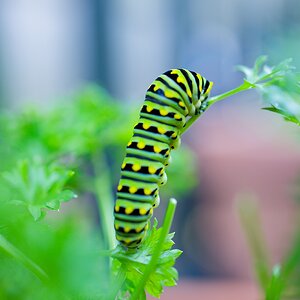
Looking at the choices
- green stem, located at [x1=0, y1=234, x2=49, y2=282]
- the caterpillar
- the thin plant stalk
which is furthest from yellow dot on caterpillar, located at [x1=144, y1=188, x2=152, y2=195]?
the thin plant stalk

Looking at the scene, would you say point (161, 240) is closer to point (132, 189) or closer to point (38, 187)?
point (132, 189)

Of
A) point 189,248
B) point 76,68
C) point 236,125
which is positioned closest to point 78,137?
point 189,248

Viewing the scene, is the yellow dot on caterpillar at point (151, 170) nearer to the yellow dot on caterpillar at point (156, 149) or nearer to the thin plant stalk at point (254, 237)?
the yellow dot on caterpillar at point (156, 149)

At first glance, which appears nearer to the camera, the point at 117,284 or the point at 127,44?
the point at 117,284

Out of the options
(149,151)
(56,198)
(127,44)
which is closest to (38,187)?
(56,198)

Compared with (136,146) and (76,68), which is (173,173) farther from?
(76,68)
